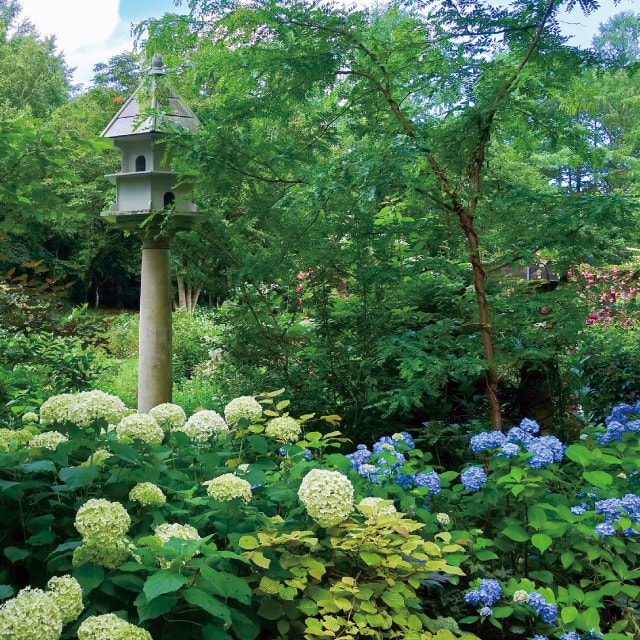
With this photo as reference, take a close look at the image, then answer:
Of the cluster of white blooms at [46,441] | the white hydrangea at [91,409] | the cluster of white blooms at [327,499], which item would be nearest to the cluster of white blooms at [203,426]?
the white hydrangea at [91,409]

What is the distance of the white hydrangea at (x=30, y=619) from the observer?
3.61 ft

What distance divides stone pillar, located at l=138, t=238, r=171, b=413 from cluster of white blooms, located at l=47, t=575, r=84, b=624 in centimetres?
340

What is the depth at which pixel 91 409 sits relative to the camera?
5.94 ft

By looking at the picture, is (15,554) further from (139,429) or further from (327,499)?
(327,499)

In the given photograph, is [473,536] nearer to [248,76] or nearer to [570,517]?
[570,517]

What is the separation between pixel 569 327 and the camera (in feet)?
10.2

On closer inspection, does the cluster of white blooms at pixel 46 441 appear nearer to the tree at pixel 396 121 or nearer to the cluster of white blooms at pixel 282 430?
the cluster of white blooms at pixel 282 430

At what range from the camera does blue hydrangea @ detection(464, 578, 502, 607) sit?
71.6 inches

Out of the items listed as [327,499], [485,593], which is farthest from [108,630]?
[485,593]

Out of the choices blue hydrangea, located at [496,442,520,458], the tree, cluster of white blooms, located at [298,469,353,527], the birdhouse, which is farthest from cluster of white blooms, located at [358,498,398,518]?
the birdhouse

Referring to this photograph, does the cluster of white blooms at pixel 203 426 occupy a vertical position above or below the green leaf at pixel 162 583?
above

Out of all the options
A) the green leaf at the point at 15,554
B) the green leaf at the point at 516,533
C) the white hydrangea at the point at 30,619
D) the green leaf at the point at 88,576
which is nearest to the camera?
the white hydrangea at the point at 30,619

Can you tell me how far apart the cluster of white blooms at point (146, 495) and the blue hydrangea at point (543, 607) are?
1.00 m

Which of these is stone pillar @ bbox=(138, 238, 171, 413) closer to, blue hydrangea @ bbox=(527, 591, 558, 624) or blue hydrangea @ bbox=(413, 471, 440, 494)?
blue hydrangea @ bbox=(413, 471, 440, 494)
